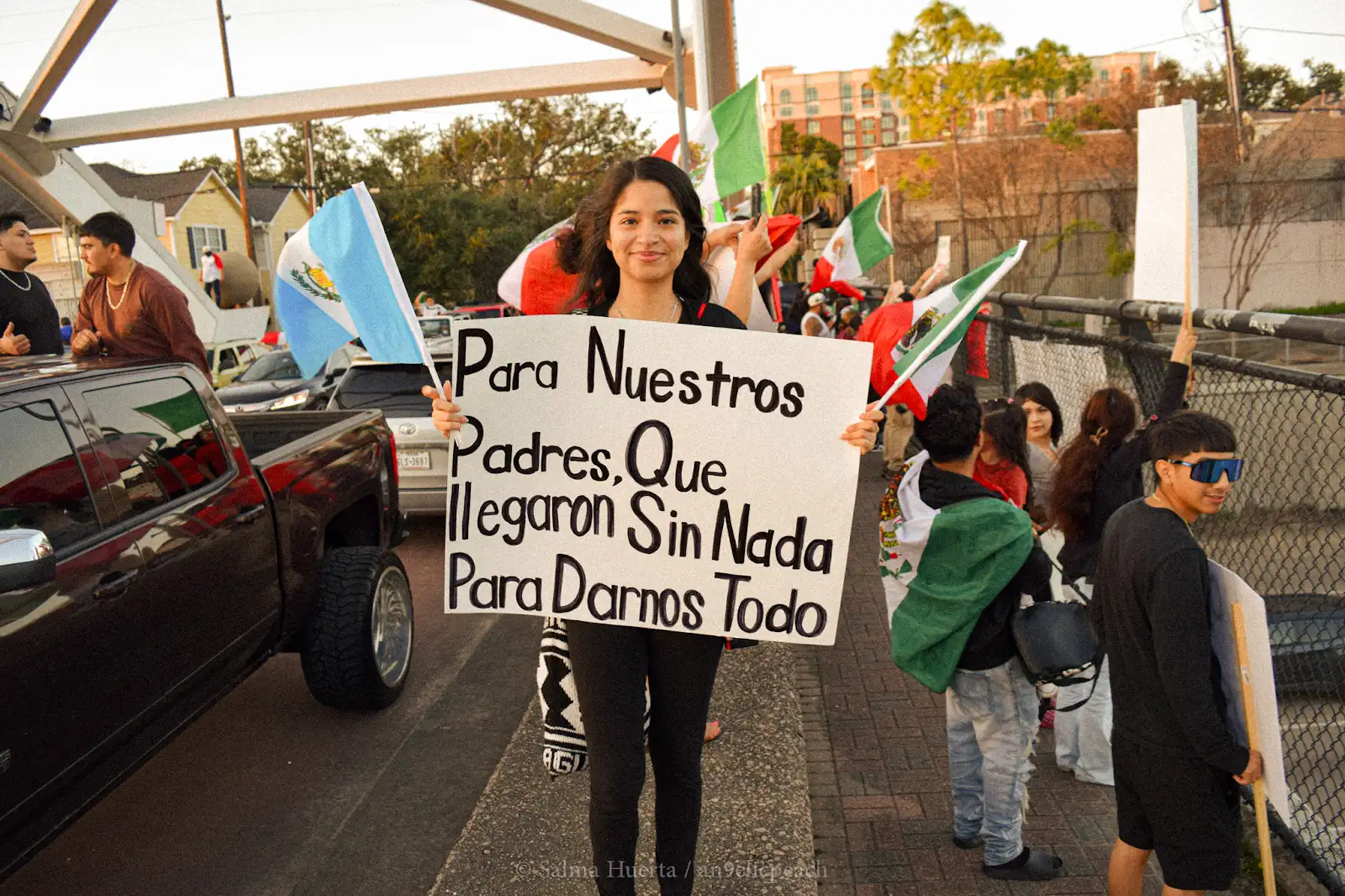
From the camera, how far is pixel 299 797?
15.3 ft

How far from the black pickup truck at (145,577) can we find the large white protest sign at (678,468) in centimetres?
117

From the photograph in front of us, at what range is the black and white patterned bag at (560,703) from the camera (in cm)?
305

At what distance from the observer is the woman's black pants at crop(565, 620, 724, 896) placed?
2838mm

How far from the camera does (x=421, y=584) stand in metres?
8.08

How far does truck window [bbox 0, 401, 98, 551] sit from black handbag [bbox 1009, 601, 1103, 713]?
9.36 feet

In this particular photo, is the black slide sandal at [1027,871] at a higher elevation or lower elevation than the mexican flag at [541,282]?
lower

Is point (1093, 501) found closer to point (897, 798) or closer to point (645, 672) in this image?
point (897, 798)

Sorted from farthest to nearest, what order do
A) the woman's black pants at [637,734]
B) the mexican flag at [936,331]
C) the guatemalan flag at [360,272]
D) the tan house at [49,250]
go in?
the tan house at [49,250], the guatemalan flag at [360,272], the mexican flag at [936,331], the woman's black pants at [637,734]

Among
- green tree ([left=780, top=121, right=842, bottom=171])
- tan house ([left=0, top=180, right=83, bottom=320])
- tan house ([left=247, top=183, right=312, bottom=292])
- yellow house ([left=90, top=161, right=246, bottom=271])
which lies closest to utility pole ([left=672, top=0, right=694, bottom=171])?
tan house ([left=0, top=180, right=83, bottom=320])

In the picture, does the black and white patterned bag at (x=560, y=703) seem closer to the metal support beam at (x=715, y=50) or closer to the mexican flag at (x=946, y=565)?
the mexican flag at (x=946, y=565)

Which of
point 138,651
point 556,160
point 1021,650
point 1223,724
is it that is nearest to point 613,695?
point 1021,650

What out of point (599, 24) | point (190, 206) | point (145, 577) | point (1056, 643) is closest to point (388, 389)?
point (599, 24)

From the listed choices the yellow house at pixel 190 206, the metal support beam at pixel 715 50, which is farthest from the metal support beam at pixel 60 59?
the yellow house at pixel 190 206

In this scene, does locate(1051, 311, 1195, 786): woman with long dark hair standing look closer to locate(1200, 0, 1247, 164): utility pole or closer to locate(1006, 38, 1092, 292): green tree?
locate(1200, 0, 1247, 164): utility pole
